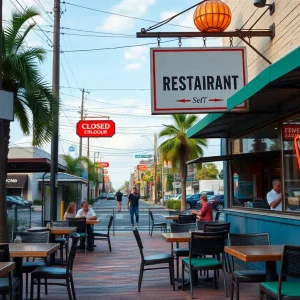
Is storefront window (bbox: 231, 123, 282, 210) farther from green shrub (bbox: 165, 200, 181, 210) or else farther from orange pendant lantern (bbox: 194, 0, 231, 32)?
green shrub (bbox: 165, 200, 181, 210)

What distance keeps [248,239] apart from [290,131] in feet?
7.14

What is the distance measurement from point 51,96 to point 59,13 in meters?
6.24

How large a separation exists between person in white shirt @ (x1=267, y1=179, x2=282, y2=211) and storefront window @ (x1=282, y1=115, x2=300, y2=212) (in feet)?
0.89

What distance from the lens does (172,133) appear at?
29.0 m

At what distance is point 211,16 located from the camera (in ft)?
30.7

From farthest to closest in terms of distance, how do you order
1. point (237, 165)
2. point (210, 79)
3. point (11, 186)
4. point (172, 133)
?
point (11, 186) < point (172, 133) < point (237, 165) < point (210, 79)

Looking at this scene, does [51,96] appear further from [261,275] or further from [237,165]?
[261,275]

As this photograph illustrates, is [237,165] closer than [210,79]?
No

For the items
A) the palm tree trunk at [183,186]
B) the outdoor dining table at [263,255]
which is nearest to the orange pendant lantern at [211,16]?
the outdoor dining table at [263,255]

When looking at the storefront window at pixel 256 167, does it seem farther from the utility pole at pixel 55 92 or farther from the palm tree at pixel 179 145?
the palm tree at pixel 179 145

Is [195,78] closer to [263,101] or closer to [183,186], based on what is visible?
[263,101]

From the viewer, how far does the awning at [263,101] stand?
572 centimetres

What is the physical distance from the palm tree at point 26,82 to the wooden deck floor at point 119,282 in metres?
3.59

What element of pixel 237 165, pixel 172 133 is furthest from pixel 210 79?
pixel 172 133
